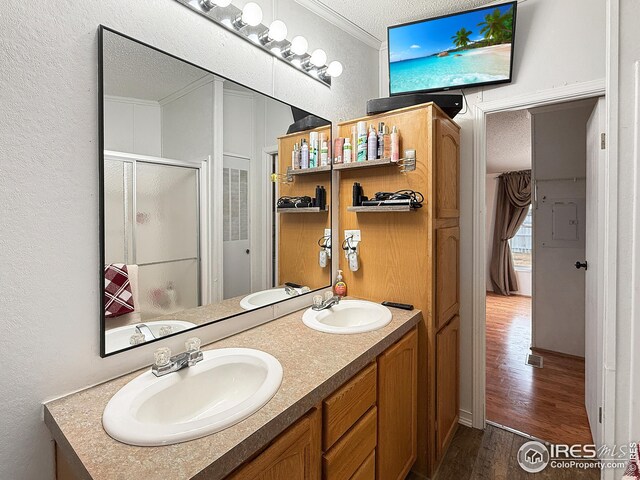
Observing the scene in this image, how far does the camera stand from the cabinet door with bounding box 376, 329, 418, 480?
4.27ft

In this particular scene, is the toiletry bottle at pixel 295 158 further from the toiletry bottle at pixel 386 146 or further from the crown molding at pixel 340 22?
the crown molding at pixel 340 22

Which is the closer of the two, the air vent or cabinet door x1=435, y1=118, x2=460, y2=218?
cabinet door x1=435, y1=118, x2=460, y2=218

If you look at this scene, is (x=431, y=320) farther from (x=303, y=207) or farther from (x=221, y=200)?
(x=221, y=200)

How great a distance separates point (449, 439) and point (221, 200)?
6.44 feet

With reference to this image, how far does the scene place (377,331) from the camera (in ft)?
4.51

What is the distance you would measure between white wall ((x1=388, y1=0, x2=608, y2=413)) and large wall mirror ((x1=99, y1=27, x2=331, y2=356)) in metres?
1.12

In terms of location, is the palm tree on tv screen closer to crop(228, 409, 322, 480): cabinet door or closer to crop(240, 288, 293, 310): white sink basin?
crop(240, 288, 293, 310): white sink basin

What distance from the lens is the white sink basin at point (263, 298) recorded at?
1.45 meters

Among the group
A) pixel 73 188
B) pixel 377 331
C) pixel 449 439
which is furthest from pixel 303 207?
pixel 449 439

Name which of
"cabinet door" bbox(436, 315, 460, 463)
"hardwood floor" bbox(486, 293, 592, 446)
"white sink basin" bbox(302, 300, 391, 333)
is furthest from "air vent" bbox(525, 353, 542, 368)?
"white sink basin" bbox(302, 300, 391, 333)

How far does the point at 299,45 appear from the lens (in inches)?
64.1

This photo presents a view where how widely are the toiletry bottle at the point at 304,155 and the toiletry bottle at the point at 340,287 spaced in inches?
28.1

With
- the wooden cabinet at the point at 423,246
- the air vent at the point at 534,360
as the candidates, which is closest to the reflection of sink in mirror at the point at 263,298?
the wooden cabinet at the point at 423,246

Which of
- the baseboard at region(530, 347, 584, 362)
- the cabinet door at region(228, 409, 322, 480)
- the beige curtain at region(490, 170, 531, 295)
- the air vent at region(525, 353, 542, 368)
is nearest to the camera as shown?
the cabinet door at region(228, 409, 322, 480)
